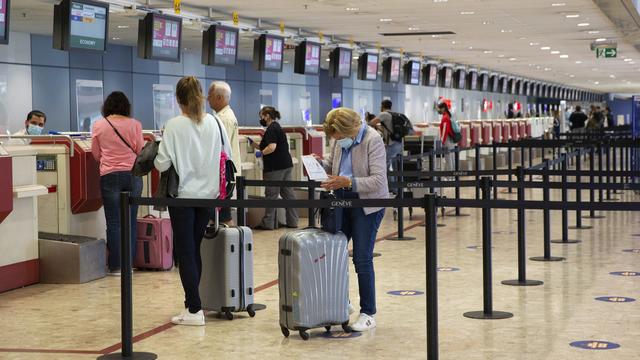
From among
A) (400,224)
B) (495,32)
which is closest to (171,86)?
(495,32)

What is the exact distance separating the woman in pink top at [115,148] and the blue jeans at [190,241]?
87.1 inches

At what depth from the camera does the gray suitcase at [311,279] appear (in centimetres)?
608

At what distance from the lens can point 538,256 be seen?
994 cm

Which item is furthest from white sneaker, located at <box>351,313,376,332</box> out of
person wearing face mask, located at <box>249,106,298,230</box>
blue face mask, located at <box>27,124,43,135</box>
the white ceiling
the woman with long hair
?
the white ceiling

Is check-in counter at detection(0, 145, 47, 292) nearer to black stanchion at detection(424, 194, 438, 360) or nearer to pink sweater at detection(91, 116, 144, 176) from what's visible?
pink sweater at detection(91, 116, 144, 176)

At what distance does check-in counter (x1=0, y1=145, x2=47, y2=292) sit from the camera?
809cm

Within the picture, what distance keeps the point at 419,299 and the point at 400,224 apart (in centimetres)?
393

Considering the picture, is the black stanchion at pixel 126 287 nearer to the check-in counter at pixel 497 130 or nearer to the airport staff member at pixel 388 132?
the airport staff member at pixel 388 132

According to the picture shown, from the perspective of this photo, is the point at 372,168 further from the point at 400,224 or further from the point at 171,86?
the point at 171,86

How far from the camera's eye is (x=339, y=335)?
20.8ft

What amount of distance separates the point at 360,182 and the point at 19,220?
357cm

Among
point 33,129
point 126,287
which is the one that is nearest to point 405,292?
point 126,287

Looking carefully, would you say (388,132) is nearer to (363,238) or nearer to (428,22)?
(428,22)

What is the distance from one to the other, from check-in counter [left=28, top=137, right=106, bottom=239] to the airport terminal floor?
838mm
